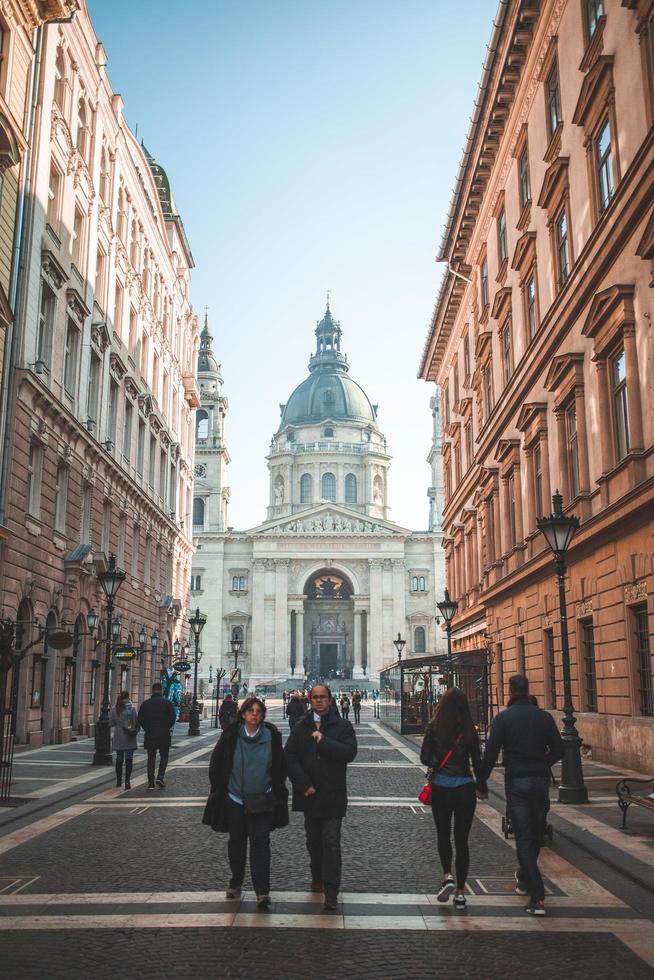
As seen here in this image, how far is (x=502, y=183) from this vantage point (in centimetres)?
2914

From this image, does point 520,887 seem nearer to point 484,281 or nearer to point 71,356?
point 71,356

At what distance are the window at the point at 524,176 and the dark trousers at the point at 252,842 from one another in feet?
70.3

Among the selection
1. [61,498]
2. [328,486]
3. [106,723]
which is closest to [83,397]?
[61,498]

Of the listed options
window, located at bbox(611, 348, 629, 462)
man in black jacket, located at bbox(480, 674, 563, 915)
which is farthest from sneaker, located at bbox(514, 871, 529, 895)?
window, located at bbox(611, 348, 629, 462)

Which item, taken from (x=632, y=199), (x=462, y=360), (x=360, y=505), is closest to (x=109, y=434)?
(x=462, y=360)

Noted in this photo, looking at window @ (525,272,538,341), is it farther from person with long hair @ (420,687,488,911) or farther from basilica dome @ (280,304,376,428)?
basilica dome @ (280,304,376,428)

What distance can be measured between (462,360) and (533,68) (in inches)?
609

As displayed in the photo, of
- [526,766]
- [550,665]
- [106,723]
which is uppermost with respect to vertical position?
[550,665]

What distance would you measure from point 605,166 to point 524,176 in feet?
26.3

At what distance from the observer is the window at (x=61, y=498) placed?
26.6m

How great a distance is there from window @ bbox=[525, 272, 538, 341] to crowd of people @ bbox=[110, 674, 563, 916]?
18.0m

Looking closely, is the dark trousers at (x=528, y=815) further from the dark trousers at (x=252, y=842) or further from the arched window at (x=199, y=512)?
the arched window at (x=199, y=512)

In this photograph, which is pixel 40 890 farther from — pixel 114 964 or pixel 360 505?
pixel 360 505

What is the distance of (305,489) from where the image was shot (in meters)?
110
